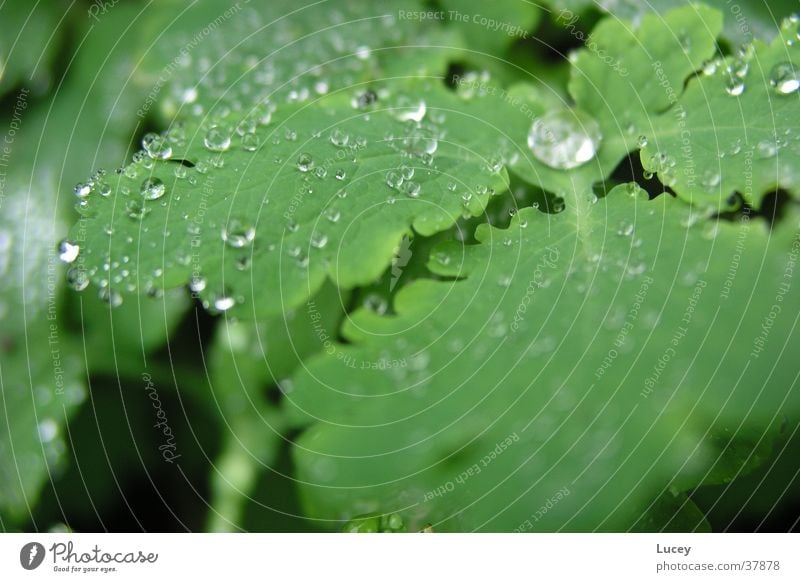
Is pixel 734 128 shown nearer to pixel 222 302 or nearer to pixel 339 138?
pixel 339 138

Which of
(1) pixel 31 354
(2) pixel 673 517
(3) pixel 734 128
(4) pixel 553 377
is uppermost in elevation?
(3) pixel 734 128

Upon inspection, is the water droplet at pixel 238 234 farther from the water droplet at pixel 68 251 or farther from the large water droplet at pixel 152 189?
the water droplet at pixel 68 251

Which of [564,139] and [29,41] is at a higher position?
[29,41]

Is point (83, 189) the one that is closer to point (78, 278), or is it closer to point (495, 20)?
point (78, 278)

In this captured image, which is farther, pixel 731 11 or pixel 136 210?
pixel 731 11

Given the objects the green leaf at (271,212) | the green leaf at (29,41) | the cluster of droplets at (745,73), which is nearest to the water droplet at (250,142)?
the green leaf at (271,212)

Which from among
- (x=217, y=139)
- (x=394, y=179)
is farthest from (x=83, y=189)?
(x=394, y=179)

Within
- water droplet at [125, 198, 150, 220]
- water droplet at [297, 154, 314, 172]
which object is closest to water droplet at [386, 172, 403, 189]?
water droplet at [297, 154, 314, 172]
